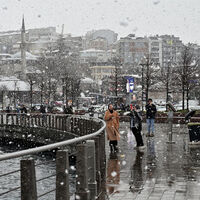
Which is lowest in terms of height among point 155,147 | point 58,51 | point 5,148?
point 5,148

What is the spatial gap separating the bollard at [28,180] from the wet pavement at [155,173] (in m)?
2.56

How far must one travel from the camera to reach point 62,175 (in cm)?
737

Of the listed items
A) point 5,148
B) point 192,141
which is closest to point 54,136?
point 5,148

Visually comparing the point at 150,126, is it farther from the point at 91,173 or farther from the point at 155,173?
the point at 91,173

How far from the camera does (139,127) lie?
57.4 ft

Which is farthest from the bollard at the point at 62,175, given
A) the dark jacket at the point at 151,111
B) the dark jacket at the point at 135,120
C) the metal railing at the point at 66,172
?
the dark jacket at the point at 151,111

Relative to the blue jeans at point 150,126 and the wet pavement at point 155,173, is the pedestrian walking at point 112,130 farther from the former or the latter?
the blue jeans at point 150,126

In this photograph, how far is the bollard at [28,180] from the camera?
6573 mm

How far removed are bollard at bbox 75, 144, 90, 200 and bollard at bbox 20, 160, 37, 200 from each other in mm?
1330

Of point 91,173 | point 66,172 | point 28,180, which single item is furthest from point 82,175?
point 28,180

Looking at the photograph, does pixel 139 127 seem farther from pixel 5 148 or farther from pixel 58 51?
pixel 58 51

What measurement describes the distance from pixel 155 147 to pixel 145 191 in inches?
327

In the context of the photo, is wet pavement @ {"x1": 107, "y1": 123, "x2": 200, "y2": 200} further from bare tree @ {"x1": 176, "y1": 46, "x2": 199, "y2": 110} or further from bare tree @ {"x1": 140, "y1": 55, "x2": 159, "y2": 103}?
Answer: bare tree @ {"x1": 140, "y1": 55, "x2": 159, "y2": 103}

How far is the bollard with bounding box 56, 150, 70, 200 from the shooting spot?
7320 millimetres
